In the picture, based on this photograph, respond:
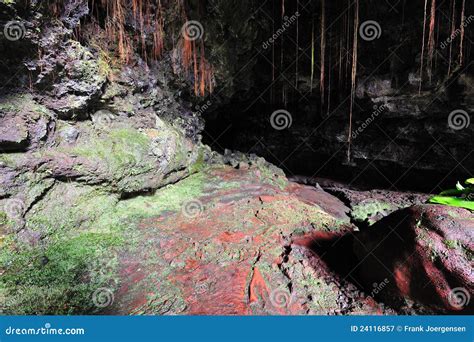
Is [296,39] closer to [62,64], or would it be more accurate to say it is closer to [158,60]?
[158,60]

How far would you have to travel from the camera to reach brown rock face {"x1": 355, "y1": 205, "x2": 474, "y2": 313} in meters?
2.12

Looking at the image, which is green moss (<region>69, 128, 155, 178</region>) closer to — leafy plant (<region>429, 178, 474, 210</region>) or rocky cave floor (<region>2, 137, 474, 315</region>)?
rocky cave floor (<region>2, 137, 474, 315</region>)

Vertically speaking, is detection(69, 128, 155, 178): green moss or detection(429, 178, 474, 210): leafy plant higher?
detection(429, 178, 474, 210): leafy plant

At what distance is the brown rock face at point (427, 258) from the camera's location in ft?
6.97

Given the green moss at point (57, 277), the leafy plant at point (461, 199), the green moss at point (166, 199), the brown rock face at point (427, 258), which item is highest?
the leafy plant at point (461, 199)

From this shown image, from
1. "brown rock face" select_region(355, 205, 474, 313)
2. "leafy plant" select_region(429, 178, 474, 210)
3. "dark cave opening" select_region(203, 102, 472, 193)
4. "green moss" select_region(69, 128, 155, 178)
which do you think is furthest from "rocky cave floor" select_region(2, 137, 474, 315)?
"dark cave opening" select_region(203, 102, 472, 193)

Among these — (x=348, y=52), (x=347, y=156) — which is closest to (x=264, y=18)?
(x=348, y=52)

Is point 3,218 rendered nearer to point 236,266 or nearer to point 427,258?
point 236,266

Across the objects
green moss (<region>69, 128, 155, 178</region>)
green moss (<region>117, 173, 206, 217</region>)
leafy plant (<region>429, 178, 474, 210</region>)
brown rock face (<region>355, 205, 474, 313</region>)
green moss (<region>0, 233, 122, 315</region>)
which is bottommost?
green moss (<region>0, 233, 122, 315</region>)

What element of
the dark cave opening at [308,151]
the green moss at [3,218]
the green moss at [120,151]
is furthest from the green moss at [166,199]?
the dark cave opening at [308,151]

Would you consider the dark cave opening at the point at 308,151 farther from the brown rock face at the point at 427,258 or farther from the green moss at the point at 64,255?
the brown rock face at the point at 427,258

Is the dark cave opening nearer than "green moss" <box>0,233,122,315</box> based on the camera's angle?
No

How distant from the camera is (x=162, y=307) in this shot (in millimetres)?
2340

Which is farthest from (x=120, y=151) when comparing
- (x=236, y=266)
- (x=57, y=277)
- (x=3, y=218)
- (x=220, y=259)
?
(x=236, y=266)
